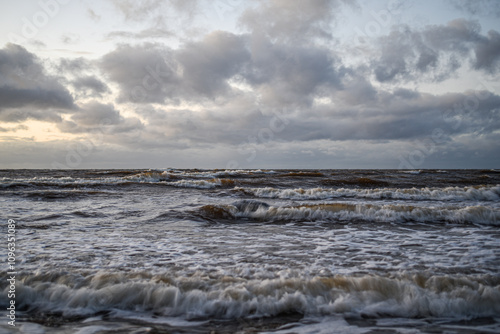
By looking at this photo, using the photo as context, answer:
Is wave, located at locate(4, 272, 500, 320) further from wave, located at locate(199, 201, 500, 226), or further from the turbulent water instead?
wave, located at locate(199, 201, 500, 226)

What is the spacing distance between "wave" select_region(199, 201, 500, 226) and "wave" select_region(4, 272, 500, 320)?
5.30m

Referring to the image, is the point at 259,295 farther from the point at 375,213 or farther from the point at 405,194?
the point at 405,194

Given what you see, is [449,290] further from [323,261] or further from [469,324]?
[323,261]

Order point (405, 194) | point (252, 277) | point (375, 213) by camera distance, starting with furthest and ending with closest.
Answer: point (405, 194), point (375, 213), point (252, 277)

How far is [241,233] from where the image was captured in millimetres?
7207

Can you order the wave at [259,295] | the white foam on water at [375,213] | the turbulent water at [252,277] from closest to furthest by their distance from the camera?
1. the turbulent water at [252,277]
2. the wave at [259,295]
3. the white foam on water at [375,213]

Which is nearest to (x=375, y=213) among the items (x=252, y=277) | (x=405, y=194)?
(x=252, y=277)

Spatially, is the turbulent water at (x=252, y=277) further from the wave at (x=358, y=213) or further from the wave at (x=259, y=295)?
the wave at (x=358, y=213)

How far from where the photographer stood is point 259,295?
3.42 m

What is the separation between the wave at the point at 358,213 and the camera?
8.66 m

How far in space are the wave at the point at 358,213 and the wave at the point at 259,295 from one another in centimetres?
530

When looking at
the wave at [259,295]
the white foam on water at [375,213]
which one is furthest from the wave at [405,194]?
the wave at [259,295]

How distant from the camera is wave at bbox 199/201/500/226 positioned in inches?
341

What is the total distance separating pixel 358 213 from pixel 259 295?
6.94 m
